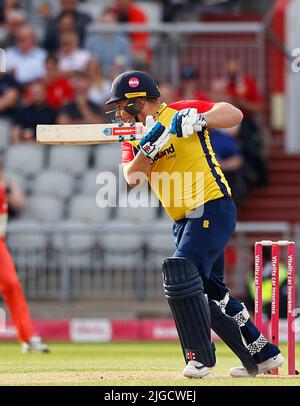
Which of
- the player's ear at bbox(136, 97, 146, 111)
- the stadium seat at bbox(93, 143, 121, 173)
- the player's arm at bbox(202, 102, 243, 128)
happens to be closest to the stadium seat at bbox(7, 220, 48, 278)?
the stadium seat at bbox(93, 143, 121, 173)

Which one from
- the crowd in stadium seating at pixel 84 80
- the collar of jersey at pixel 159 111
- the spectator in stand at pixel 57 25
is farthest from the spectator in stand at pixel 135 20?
the collar of jersey at pixel 159 111

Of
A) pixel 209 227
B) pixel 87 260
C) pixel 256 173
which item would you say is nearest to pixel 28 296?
pixel 87 260

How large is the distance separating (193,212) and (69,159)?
28.2ft

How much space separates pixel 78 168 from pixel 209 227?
28.2 feet

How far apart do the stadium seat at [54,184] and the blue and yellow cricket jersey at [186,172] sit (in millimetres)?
8094

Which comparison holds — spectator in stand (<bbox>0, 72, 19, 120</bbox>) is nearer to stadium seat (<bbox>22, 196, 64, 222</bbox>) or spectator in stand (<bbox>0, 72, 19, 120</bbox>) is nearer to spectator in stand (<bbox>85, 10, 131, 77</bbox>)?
spectator in stand (<bbox>85, 10, 131, 77</bbox>)

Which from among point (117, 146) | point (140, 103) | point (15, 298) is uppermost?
point (117, 146)

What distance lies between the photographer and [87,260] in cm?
1560

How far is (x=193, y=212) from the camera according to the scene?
27.2ft

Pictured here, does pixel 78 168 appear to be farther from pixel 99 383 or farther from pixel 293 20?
pixel 99 383

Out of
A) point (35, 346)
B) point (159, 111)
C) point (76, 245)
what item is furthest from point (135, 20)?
point (159, 111)

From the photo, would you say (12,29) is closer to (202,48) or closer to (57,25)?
(57,25)

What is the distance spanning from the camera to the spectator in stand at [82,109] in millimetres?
16844

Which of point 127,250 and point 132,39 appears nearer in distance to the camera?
point 127,250
